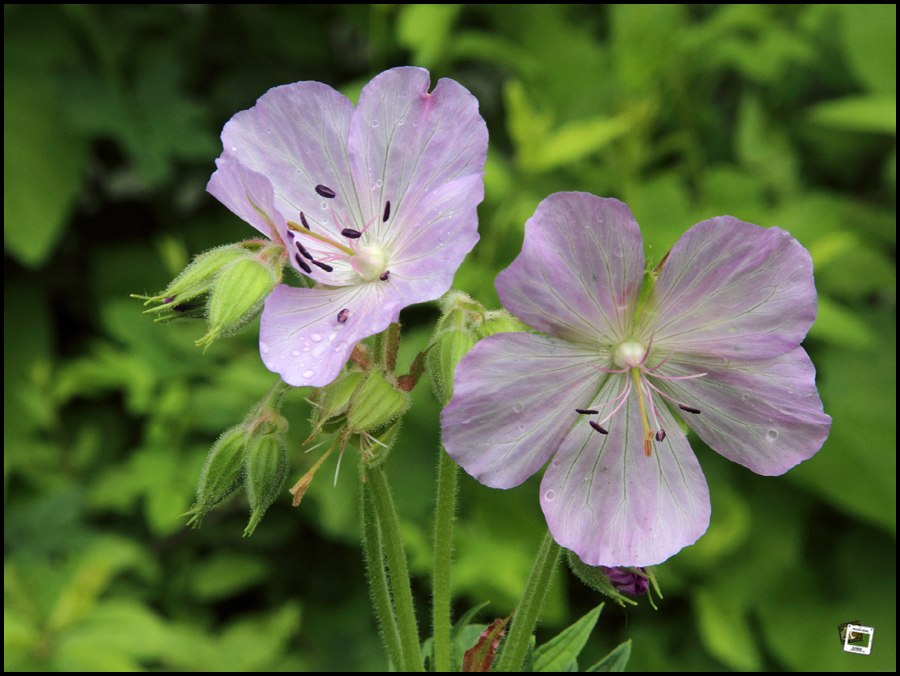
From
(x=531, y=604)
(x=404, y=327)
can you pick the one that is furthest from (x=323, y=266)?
(x=404, y=327)

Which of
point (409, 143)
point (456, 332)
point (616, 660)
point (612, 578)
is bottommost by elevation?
point (616, 660)

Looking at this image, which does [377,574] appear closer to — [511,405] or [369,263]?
[511,405]

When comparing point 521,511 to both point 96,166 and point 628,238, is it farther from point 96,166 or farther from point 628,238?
point 96,166

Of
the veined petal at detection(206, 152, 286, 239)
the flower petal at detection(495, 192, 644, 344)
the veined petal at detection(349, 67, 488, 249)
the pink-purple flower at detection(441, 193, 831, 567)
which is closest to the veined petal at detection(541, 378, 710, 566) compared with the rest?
the pink-purple flower at detection(441, 193, 831, 567)

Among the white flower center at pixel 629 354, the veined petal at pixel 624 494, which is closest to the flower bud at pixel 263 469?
the veined petal at pixel 624 494

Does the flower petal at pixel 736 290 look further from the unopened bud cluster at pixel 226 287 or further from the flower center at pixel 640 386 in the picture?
the unopened bud cluster at pixel 226 287

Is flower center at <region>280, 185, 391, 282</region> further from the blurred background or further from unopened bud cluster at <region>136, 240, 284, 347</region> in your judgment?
the blurred background
